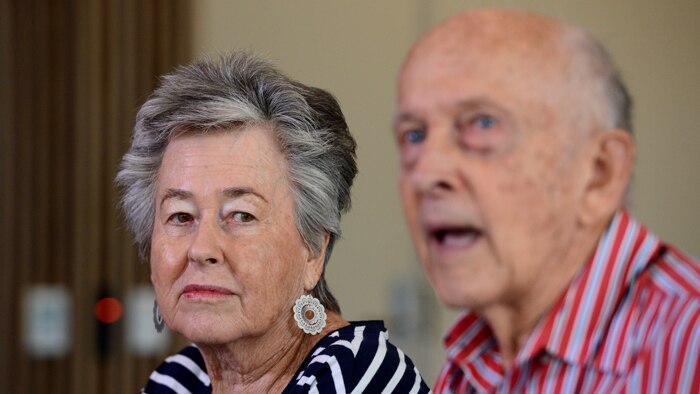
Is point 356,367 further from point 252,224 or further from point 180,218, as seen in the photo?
point 180,218

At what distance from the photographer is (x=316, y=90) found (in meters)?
1.83

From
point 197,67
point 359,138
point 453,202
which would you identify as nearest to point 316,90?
point 197,67

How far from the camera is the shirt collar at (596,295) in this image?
899mm

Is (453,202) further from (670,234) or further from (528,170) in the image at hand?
(670,234)

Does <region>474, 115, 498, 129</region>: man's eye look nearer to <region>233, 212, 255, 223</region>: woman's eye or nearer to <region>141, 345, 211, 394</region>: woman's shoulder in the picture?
<region>233, 212, 255, 223</region>: woman's eye

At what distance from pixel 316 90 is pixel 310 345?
1.48 feet

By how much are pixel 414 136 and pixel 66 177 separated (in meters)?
2.83

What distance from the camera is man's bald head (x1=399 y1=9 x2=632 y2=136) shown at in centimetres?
87

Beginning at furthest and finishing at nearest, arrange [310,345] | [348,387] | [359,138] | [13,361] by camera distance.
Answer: [359,138]
[13,361]
[310,345]
[348,387]

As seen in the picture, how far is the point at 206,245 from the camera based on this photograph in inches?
65.8

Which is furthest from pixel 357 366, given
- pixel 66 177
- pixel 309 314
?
pixel 66 177

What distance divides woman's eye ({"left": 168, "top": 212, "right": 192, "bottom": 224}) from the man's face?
90cm

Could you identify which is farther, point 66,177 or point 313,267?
point 66,177

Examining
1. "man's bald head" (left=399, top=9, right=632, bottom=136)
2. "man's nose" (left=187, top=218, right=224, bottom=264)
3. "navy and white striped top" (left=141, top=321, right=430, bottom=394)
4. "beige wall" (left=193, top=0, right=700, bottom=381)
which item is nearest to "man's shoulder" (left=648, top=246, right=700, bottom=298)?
"man's bald head" (left=399, top=9, right=632, bottom=136)
